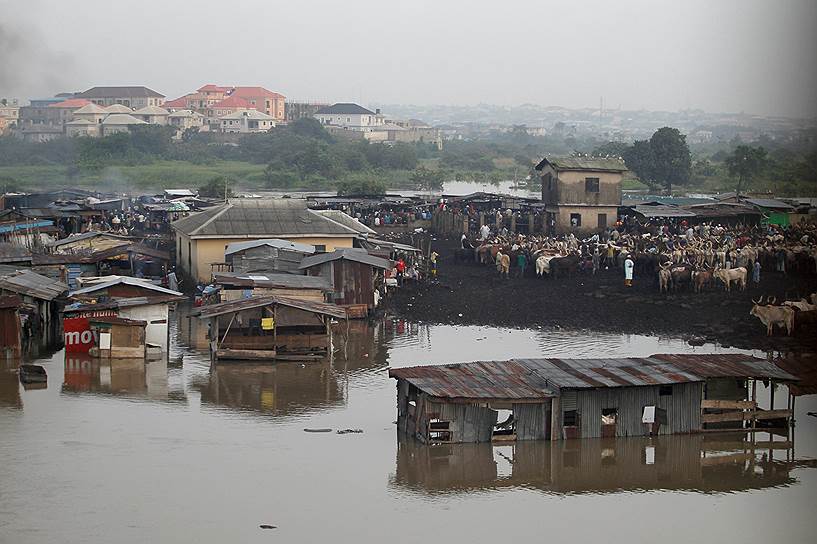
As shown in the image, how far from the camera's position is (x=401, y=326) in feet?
76.4

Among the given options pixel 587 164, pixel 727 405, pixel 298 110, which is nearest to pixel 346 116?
pixel 298 110

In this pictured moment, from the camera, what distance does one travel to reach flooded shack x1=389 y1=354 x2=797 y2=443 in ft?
47.9

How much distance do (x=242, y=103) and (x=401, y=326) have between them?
79.3 m

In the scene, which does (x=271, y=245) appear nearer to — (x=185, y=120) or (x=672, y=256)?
(x=672, y=256)

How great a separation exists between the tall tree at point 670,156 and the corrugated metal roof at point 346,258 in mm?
30004

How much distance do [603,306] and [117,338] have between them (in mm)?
9928

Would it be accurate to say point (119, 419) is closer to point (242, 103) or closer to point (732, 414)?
point (732, 414)

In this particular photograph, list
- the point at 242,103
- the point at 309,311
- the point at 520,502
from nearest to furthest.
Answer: the point at 520,502 → the point at 309,311 → the point at 242,103

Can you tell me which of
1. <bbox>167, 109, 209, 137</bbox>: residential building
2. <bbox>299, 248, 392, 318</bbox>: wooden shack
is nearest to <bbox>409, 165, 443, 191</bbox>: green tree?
<bbox>167, 109, 209, 137</bbox>: residential building

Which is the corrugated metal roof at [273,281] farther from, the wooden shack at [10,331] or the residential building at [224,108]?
the residential building at [224,108]

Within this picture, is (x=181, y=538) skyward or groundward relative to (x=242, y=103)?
groundward

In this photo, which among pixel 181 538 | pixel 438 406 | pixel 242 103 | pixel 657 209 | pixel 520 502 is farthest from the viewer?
pixel 242 103

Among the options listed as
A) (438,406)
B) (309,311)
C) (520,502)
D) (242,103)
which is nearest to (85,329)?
(309,311)

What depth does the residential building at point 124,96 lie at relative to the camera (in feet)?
298
